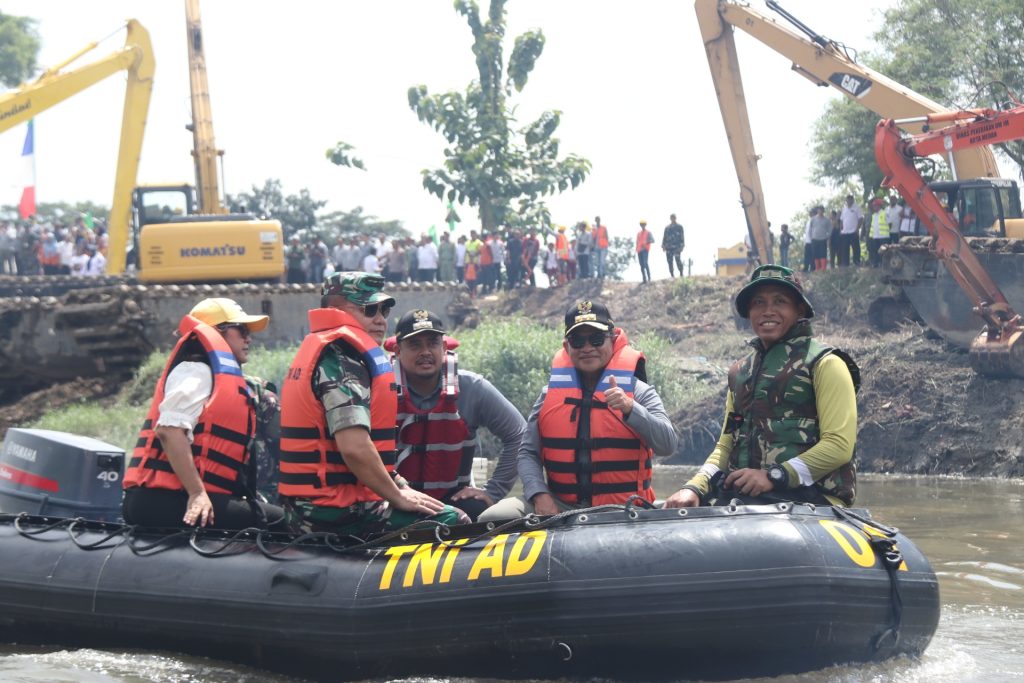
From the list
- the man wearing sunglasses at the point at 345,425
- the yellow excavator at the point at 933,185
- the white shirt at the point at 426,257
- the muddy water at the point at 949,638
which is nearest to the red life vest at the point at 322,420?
the man wearing sunglasses at the point at 345,425

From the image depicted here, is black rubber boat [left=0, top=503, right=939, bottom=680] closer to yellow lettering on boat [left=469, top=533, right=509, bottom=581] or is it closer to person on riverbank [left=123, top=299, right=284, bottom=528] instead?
yellow lettering on boat [left=469, top=533, right=509, bottom=581]

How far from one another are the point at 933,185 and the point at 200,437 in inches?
575

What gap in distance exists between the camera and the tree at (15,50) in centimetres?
4450

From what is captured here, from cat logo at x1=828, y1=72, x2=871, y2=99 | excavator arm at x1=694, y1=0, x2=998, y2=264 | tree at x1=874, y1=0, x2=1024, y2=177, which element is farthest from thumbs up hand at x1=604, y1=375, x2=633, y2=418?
tree at x1=874, y1=0, x2=1024, y2=177

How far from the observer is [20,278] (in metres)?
24.0

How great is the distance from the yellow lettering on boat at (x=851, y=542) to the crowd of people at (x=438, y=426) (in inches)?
10.2

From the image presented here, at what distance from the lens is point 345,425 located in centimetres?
535

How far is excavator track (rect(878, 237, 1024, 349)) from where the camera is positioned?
16.6 metres

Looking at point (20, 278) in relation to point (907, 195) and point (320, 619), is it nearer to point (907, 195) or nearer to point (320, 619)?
point (907, 195)

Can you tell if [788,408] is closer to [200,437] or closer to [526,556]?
[526,556]

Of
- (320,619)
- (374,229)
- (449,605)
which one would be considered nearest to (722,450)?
(449,605)

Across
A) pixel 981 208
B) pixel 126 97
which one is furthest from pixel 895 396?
pixel 126 97

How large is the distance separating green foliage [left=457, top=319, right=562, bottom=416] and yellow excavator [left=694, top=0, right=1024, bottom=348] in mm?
4864

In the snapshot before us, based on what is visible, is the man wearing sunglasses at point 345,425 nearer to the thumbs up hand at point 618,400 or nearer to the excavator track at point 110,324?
the thumbs up hand at point 618,400
